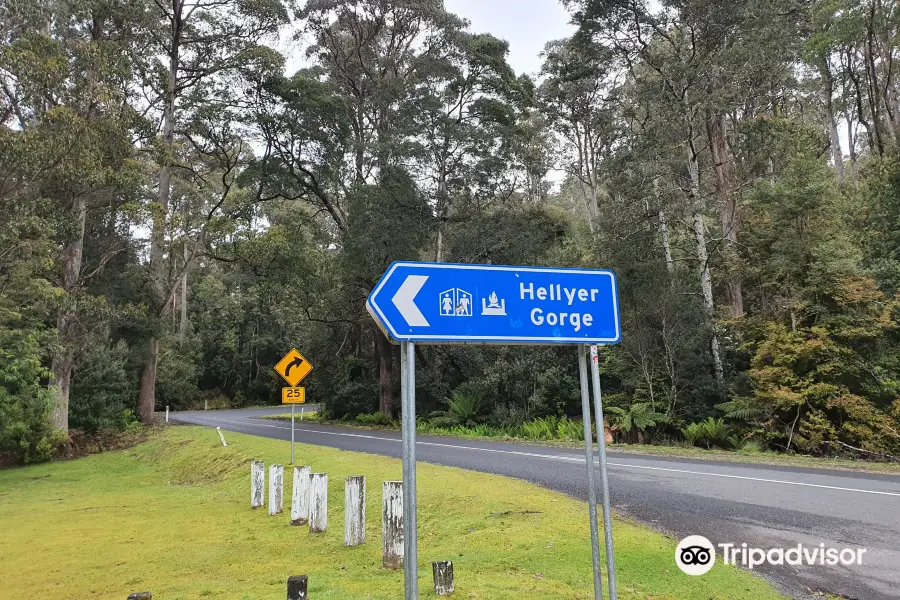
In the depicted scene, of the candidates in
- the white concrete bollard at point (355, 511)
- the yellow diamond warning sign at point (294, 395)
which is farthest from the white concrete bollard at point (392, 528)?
the yellow diamond warning sign at point (294, 395)

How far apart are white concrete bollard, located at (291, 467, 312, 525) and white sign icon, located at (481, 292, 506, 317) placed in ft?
17.4

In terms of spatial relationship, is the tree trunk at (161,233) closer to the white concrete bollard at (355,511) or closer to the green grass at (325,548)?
the green grass at (325,548)

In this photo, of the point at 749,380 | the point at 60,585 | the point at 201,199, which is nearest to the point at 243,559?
the point at 60,585

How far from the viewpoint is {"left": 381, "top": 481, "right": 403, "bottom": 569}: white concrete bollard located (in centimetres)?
515

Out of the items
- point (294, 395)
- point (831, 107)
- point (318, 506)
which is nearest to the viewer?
point (318, 506)

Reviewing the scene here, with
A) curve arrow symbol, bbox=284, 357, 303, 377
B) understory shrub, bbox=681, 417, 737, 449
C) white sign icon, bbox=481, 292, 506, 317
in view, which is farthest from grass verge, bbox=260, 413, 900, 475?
white sign icon, bbox=481, 292, 506, 317

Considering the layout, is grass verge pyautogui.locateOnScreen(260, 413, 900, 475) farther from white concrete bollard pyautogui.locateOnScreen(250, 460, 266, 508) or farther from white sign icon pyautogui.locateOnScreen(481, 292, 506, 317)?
white sign icon pyautogui.locateOnScreen(481, 292, 506, 317)

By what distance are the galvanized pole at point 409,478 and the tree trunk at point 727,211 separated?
53.8 ft

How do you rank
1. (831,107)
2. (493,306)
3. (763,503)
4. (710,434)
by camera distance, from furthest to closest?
(831,107) < (710,434) < (763,503) < (493,306)


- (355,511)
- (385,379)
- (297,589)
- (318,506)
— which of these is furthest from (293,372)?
(385,379)

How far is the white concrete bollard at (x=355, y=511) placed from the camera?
599cm

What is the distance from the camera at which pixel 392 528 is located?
5.18 metres

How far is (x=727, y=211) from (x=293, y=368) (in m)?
16.0

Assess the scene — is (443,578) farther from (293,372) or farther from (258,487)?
(293,372)
